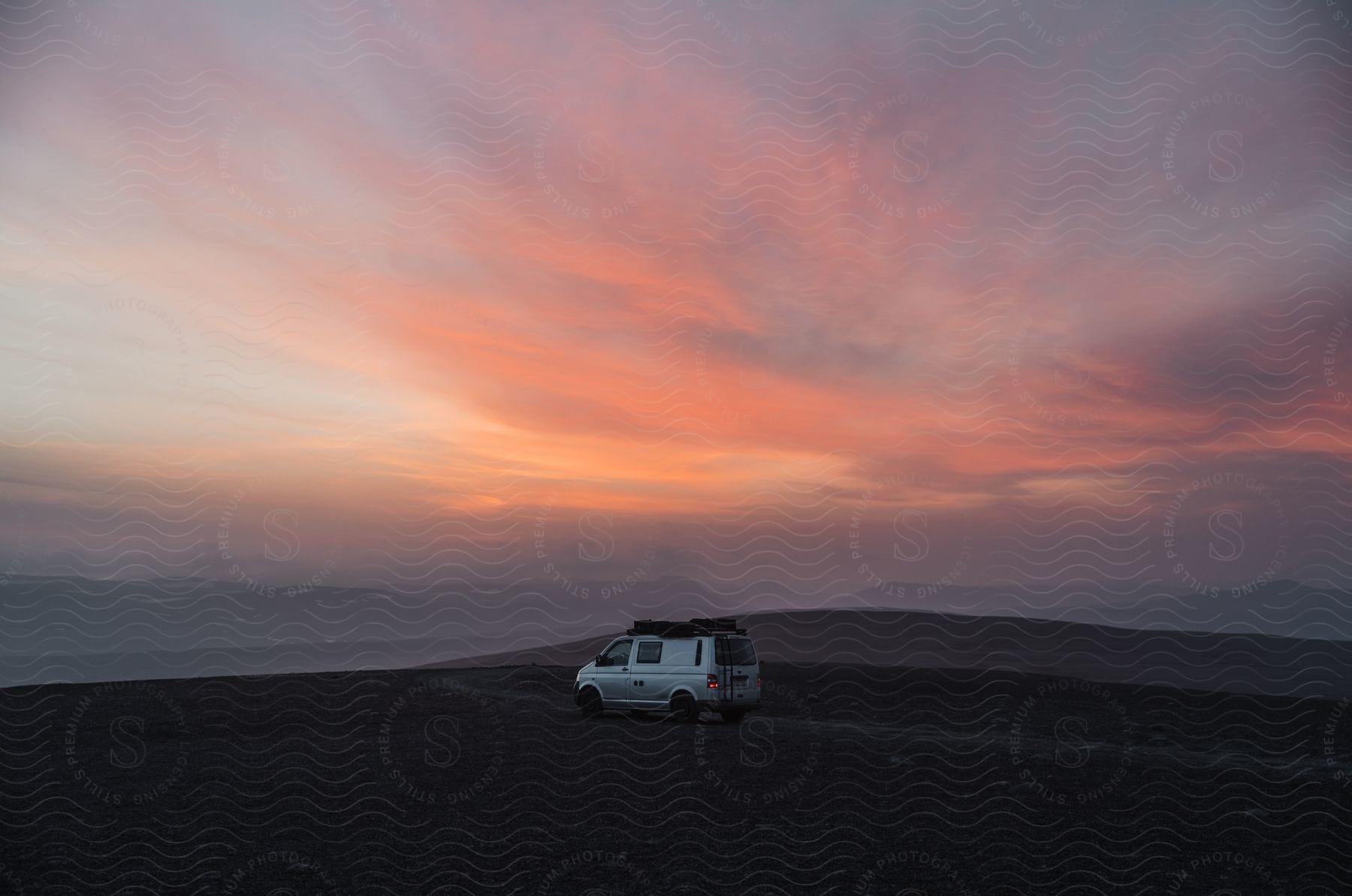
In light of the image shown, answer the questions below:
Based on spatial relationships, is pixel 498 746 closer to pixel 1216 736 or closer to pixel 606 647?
pixel 606 647

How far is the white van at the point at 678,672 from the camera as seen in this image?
21844mm

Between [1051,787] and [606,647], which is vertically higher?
[606,647]

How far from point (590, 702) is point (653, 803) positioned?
30.7 ft

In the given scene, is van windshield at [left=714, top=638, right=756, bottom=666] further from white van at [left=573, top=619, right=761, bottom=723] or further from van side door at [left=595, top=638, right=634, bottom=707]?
van side door at [left=595, top=638, right=634, bottom=707]

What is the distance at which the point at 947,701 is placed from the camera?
104 feet

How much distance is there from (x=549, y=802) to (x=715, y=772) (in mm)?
3683

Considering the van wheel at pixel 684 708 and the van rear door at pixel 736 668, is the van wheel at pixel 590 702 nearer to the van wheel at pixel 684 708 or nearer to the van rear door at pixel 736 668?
the van wheel at pixel 684 708

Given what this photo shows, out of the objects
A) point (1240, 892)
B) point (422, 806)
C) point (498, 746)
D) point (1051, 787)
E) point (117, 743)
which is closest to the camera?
point (1240, 892)

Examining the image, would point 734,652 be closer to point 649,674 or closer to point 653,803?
point 649,674

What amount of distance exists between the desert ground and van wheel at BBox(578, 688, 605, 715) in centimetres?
27

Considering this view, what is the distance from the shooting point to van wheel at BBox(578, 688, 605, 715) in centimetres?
2339

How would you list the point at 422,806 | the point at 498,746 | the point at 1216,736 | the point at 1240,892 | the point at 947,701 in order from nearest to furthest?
the point at 1240,892 → the point at 422,806 → the point at 498,746 → the point at 1216,736 → the point at 947,701

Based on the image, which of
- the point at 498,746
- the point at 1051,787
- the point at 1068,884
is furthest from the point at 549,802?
the point at 1051,787

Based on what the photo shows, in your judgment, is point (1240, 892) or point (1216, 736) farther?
point (1216, 736)
